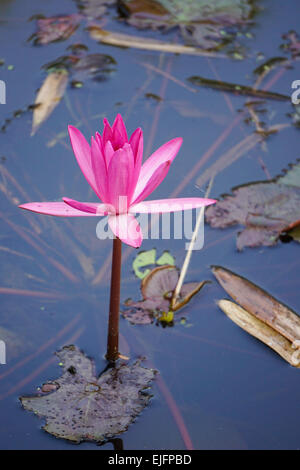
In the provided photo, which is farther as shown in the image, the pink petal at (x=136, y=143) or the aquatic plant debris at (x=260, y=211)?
the aquatic plant debris at (x=260, y=211)

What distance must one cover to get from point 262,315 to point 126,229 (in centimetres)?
63

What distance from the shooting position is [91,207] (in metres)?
1.31

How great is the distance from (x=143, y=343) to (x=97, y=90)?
1.37 metres

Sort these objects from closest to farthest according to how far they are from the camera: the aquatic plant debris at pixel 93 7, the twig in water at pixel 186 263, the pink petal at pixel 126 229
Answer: the pink petal at pixel 126 229, the twig in water at pixel 186 263, the aquatic plant debris at pixel 93 7

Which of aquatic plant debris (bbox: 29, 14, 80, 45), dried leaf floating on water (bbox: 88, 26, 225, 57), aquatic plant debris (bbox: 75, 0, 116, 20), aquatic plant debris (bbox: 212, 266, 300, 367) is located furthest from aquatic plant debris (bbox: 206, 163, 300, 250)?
aquatic plant debris (bbox: 75, 0, 116, 20)

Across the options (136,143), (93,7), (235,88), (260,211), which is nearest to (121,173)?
(136,143)

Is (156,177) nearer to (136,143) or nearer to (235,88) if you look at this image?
(136,143)

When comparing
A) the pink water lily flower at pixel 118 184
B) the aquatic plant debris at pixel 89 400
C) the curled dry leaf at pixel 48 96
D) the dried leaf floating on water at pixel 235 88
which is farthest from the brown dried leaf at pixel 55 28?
the aquatic plant debris at pixel 89 400

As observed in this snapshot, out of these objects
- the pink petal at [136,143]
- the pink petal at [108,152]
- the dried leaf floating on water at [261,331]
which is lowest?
the dried leaf floating on water at [261,331]

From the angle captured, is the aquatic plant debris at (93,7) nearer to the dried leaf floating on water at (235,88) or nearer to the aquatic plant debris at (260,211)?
the dried leaf floating on water at (235,88)

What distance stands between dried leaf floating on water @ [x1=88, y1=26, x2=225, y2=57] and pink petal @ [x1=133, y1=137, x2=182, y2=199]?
1.46 meters

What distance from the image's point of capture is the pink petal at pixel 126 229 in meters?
1.27

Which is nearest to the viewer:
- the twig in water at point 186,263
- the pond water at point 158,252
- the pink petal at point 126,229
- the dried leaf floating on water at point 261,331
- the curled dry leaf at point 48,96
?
the pink petal at point 126,229

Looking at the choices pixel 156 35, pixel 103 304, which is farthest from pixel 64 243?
pixel 156 35
